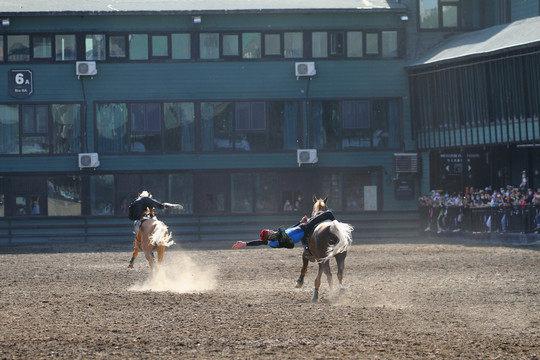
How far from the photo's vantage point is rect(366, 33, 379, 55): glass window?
39375mm

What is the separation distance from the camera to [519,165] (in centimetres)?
3856

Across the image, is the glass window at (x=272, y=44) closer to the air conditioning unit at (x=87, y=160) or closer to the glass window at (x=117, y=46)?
the glass window at (x=117, y=46)

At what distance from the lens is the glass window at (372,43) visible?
39375mm

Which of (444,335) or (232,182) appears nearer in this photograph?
(444,335)

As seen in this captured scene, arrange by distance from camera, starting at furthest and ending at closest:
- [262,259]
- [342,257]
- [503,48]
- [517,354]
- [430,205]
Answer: [430,205] < [503,48] < [262,259] < [342,257] < [517,354]

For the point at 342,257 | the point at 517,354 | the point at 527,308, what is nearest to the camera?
the point at 517,354

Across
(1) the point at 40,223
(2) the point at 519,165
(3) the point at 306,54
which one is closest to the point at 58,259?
(1) the point at 40,223

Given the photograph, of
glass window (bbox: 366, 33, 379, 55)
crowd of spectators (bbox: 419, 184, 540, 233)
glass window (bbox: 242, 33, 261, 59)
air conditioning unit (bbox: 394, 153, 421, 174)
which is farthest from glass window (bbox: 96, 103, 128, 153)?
crowd of spectators (bbox: 419, 184, 540, 233)

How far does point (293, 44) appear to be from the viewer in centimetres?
3916

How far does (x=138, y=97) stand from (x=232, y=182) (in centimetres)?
580

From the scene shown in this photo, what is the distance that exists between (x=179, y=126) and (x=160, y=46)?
12.3ft

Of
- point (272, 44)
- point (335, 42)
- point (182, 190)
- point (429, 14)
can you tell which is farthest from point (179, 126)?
point (429, 14)

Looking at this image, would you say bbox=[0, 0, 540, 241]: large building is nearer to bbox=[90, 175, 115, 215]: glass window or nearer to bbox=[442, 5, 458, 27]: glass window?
bbox=[90, 175, 115, 215]: glass window

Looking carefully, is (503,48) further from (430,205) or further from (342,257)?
(342,257)
